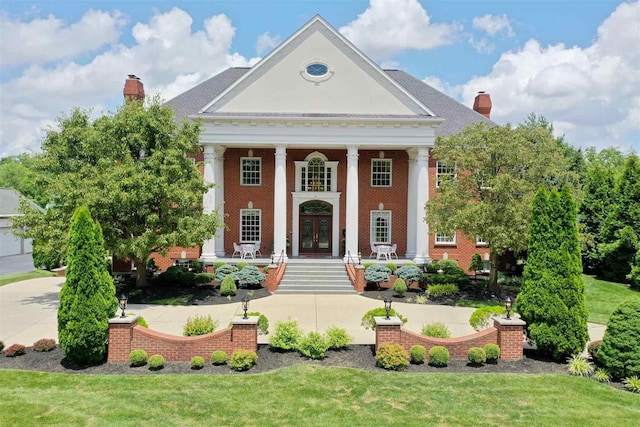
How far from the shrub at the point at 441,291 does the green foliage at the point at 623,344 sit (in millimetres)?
9612

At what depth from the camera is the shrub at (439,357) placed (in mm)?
10945

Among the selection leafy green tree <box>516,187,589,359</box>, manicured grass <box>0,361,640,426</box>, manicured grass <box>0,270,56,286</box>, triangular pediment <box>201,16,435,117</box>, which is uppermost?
triangular pediment <box>201,16,435,117</box>

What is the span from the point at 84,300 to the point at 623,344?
12748 mm

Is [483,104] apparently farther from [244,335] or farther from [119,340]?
[119,340]

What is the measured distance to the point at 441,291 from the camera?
20.1 m

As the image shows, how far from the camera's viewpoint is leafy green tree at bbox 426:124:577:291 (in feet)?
58.2

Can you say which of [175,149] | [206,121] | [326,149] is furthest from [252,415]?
[326,149]

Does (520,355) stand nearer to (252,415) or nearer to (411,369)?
(411,369)

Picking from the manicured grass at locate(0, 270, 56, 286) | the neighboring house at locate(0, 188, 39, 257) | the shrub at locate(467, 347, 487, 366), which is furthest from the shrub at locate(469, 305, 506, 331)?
the neighboring house at locate(0, 188, 39, 257)

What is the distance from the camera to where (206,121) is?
24.0 metres

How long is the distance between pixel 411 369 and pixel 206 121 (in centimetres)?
1793

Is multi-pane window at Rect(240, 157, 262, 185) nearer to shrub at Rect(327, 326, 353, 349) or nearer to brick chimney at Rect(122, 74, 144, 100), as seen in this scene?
brick chimney at Rect(122, 74, 144, 100)

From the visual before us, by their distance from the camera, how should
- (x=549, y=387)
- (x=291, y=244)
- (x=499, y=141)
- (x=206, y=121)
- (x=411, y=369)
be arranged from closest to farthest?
(x=549, y=387), (x=411, y=369), (x=499, y=141), (x=206, y=121), (x=291, y=244)

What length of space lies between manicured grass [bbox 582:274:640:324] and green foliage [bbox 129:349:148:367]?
15735 millimetres
